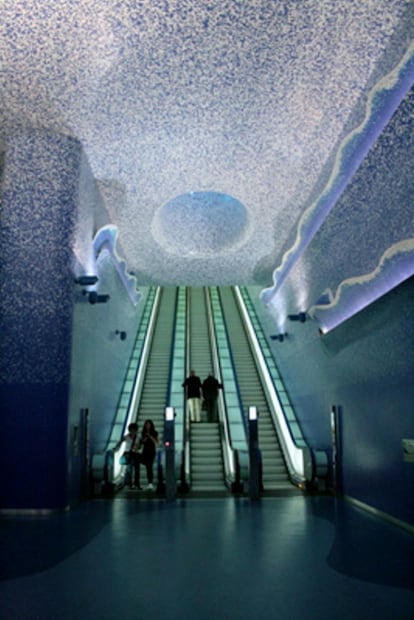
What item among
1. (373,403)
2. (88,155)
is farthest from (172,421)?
(88,155)

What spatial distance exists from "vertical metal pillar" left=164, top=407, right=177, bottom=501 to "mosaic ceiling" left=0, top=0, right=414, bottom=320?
3.35 m

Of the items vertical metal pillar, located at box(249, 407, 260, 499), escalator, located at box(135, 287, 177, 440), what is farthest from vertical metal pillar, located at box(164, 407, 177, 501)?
escalator, located at box(135, 287, 177, 440)

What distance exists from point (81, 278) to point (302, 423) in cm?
547

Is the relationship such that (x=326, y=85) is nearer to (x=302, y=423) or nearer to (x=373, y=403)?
(x=373, y=403)

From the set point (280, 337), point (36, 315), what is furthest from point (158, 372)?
point (36, 315)

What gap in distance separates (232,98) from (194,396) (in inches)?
252

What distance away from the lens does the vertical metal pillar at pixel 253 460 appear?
8.48m

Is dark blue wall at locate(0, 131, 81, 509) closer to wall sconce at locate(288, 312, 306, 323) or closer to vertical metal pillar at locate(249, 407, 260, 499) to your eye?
→ vertical metal pillar at locate(249, 407, 260, 499)

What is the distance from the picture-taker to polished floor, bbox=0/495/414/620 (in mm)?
3404

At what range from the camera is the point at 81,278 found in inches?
316

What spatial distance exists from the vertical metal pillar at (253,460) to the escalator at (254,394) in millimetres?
902

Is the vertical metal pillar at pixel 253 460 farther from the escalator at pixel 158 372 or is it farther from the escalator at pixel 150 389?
the escalator at pixel 158 372

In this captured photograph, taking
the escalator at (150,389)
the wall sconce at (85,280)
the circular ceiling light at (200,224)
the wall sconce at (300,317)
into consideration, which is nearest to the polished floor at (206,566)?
the escalator at (150,389)

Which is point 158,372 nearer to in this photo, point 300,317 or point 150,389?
point 150,389
